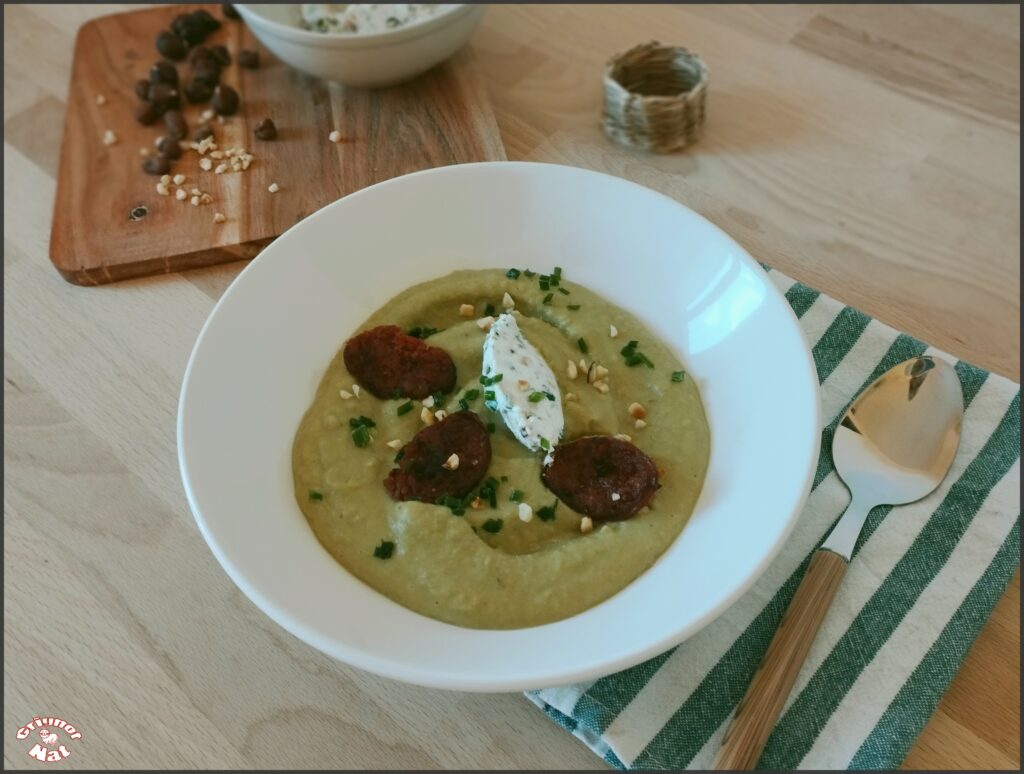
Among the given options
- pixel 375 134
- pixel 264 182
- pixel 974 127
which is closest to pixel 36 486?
pixel 264 182

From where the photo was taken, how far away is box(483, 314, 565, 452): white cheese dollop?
1.71 meters

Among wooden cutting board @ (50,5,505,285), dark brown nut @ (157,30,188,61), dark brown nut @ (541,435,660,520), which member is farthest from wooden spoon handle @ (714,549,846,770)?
dark brown nut @ (157,30,188,61)

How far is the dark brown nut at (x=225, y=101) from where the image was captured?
8.90ft

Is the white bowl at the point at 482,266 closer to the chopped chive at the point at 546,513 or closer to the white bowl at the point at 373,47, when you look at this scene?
the chopped chive at the point at 546,513

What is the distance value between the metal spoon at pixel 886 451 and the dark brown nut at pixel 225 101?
6.54ft

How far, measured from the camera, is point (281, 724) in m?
1.66

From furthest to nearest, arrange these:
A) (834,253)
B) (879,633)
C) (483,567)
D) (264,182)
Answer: (264,182) → (834,253) → (879,633) → (483,567)

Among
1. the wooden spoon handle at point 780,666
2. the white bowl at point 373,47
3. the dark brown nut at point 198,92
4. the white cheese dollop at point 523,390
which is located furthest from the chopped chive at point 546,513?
the dark brown nut at point 198,92

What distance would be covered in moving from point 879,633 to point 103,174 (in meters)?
2.38

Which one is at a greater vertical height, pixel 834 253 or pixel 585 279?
pixel 585 279

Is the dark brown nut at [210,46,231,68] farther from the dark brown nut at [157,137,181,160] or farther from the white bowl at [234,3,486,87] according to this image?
the dark brown nut at [157,137,181,160]

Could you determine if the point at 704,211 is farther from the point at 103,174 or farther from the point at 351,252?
the point at 103,174

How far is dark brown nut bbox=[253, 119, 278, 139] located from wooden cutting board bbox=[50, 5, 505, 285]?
0.03 meters

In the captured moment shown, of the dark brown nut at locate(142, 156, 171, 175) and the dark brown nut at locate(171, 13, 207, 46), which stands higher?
the dark brown nut at locate(171, 13, 207, 46)
